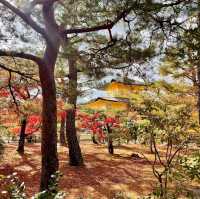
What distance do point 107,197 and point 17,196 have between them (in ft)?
21.3

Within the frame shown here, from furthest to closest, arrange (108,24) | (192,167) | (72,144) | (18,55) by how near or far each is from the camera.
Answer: (72,144), (108,24), (18,55), (192,167)

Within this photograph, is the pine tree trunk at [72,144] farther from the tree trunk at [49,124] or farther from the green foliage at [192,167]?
the green foliage at [192,167]

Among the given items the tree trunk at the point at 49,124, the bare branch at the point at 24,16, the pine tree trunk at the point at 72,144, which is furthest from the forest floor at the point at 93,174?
the bare branch at the point at 24,16

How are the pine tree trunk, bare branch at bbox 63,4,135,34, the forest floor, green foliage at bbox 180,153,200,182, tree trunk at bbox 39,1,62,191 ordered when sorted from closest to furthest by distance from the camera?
green foliage at bbox 180,153,200,182
bare branch at bbox 63,4,135,34
tree trunk at bbox 39,1,62,191
the forest floor
the pine tree trunk

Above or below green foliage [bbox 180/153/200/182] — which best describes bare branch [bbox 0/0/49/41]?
above

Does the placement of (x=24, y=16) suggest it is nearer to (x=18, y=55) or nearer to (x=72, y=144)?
(x=18, y=55)

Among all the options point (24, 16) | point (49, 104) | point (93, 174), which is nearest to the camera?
point (24, 16)

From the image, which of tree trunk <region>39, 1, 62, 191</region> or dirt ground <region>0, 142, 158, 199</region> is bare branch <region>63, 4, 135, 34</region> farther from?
dirt ground <region>0, 142, 158, 199</region>

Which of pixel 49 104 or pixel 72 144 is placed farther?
pixel 72 144

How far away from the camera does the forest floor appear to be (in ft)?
34.1

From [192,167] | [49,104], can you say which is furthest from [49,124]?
[192,167]

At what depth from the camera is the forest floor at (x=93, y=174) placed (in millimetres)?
10402

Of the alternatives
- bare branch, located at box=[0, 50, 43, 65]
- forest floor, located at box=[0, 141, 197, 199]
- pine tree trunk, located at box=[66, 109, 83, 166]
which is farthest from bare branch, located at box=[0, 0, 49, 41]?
pine tree trunk, located at box=[66, 109, 83, 166]

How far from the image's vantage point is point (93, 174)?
41.0 feet
